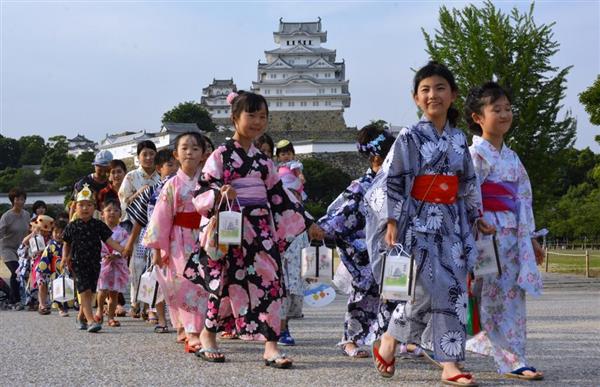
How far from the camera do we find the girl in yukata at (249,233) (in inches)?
195

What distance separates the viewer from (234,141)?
516cm

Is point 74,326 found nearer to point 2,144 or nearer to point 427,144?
point 427,144

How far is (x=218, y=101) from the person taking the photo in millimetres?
90688

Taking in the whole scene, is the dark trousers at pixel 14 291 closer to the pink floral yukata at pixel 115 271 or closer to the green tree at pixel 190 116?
the pink floral yukata at pixel 115 271

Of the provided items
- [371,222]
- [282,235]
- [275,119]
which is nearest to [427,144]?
[371,222]

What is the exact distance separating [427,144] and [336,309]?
6.40m

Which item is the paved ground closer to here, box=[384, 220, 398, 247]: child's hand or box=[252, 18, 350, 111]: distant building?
box=[384, 220, 398, 247]: child's hand

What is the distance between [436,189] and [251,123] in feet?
4.31

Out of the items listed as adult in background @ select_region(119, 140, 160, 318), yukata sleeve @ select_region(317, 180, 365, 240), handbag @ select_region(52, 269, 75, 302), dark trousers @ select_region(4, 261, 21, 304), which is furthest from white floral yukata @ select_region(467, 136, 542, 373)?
dark trousers @ select_region(4, 261, 21, 304)

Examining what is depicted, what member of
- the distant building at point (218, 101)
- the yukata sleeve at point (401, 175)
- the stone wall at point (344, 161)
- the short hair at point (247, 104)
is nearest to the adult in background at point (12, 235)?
the short hair at point (247, 104)

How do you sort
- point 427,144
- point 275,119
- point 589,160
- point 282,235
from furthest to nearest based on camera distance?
Answer: point 275,119 < point 589,160 < point 282,235 < point 427,144

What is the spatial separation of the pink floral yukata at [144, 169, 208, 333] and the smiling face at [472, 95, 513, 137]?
207cm

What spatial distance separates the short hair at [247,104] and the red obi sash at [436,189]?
1.21 metres

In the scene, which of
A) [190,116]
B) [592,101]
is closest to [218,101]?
[190,116]
